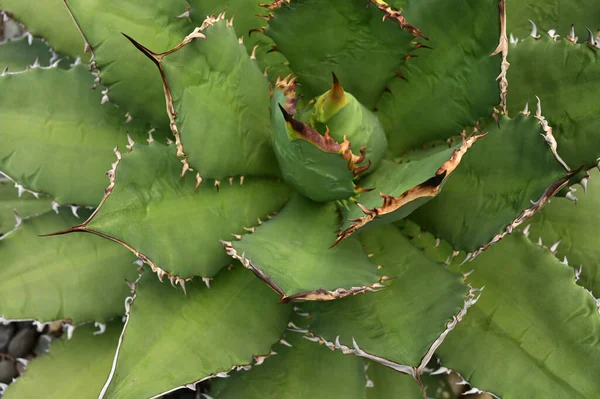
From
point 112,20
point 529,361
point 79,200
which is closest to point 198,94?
point 112,20

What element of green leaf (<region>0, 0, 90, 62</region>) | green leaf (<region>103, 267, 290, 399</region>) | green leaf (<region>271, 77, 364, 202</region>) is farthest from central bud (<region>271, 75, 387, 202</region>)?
green leaf (<region>0, 0, 90, 62</region>)

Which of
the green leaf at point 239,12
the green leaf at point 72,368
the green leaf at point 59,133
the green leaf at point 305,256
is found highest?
the green leaf at point 239,12

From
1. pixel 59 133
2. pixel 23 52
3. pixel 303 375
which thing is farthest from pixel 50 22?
pixel 303 375

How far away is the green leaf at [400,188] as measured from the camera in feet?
1.94

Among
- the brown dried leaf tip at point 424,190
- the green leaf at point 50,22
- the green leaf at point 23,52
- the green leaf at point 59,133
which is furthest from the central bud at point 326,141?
the green leaf at point 23,52

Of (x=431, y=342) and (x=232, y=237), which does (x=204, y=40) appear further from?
(x=431, y=342)

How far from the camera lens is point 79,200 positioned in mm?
932

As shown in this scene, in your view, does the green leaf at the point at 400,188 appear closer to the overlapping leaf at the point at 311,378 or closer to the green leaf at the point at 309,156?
the green leaf at the point at 309,156

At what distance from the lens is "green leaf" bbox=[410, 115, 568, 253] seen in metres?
0.67

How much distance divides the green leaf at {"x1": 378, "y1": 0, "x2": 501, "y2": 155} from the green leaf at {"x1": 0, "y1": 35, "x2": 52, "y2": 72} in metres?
0.81

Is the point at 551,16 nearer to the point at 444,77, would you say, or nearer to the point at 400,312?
the point at 444,77

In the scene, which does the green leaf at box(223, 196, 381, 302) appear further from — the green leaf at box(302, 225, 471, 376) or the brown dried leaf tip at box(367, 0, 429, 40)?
the brown dried leaf tip at box(367, 0, 429, 40)

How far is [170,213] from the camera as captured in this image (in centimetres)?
79

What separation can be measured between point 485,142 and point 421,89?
0.16 metres
